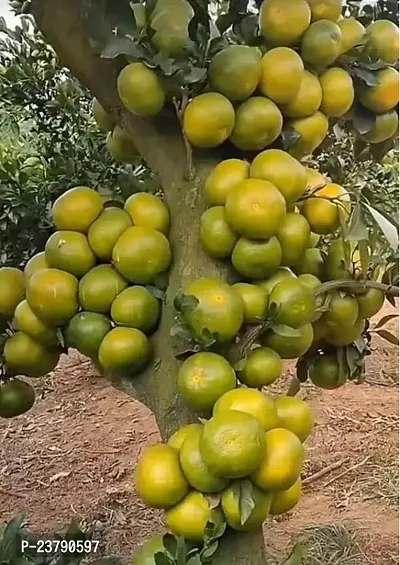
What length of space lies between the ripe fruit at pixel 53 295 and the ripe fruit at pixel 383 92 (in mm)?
332

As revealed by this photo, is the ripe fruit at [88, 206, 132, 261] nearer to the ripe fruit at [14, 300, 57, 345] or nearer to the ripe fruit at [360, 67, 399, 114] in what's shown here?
the ripe fruit at [14, 300, 57, 345]

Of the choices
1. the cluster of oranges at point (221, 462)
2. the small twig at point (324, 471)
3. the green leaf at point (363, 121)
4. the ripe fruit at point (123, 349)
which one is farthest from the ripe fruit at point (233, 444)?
the small twig at point (324, 471)

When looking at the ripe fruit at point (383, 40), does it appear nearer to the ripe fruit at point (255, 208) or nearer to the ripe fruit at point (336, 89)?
the ripe fruit at point (336, 89)

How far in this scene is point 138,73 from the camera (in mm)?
626

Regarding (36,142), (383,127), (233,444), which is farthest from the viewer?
(36,142)

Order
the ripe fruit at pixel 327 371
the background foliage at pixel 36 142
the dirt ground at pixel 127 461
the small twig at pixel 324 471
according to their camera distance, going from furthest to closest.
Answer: the small twig at pixel 324 471 < the dirt ground at pixel 127 461 < the background foliage at pixel 36 142 < the ripe fruit at pixel 327 371

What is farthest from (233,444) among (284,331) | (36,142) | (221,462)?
(36,142)

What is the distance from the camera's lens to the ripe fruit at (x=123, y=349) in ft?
2.08

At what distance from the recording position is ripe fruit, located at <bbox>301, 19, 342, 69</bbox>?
0.66m

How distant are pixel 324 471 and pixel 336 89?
42.0 inches

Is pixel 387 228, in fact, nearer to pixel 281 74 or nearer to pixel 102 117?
pixel 281 74

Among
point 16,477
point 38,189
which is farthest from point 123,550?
point 38,189

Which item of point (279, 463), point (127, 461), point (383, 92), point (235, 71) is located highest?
point (235, 71)

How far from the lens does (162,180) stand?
71 centimetres
